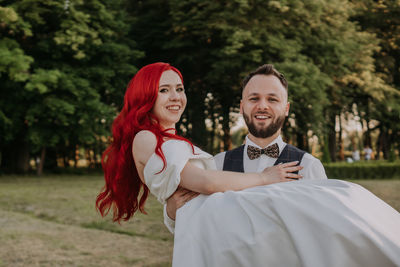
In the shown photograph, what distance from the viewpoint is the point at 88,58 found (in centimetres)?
2250

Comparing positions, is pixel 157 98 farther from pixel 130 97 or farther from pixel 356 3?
pixel 356 3

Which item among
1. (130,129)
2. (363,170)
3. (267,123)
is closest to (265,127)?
(267,123)

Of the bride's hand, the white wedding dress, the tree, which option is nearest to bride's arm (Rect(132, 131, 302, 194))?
the bride's hand

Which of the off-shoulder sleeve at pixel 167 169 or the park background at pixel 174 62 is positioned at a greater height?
the park background at pixel 174 62

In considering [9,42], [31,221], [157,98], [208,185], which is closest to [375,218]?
[208,185]

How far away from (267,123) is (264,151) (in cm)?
27

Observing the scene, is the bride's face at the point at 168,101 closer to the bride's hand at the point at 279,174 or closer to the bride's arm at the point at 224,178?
the bride's arm at the point at 224,178

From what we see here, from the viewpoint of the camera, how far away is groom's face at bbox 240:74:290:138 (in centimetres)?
310

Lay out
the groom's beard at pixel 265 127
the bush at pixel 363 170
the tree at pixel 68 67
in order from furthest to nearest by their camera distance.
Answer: the bush at pixel 363 170
the tree at pixel 68 67
the groom's beard at pixel 265 127

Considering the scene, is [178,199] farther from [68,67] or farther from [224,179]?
[68,67]

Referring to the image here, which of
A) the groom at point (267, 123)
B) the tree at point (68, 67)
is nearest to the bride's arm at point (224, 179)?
the groom at point (267, 123)

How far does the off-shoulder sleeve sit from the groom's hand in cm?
4

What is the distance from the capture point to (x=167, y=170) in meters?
2.72

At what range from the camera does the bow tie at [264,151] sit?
3.30 m
